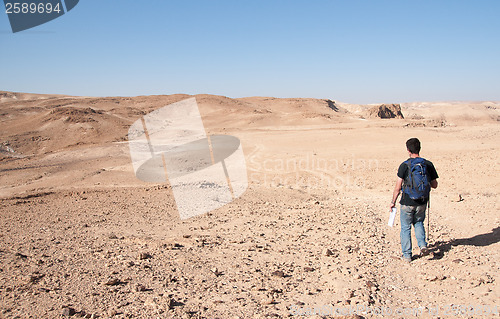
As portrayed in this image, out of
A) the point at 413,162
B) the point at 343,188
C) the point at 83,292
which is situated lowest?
the point at 343,188

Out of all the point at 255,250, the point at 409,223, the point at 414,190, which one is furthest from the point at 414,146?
the point at 255,250

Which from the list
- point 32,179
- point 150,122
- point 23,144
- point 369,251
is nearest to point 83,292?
point 369,251

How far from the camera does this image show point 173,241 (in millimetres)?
5742

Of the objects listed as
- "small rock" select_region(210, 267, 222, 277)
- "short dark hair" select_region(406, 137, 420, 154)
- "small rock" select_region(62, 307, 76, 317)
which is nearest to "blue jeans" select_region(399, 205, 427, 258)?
"short dark hair" select_region(406, 137, 420, 154)

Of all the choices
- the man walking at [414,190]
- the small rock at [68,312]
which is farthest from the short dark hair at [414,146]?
the small rock at [68,312]

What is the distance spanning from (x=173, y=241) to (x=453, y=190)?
7.53 meters

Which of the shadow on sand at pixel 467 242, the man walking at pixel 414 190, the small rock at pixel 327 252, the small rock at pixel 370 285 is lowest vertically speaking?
the shadow on sand at pixel 467 242

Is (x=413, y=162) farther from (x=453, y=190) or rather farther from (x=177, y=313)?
(x=453, y=190)

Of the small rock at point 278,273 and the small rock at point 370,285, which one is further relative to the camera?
the small rock at point 278,273

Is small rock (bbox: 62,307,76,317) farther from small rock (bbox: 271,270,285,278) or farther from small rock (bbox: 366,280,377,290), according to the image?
small rock (bbox: 366,280,377,290)

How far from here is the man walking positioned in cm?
456

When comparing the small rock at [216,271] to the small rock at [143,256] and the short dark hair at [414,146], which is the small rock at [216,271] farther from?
the short dark hair at [414,146]

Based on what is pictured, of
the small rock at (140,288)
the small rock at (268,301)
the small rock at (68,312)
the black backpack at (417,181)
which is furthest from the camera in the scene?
the black backpack at (417,181)

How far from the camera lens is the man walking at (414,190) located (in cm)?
456
